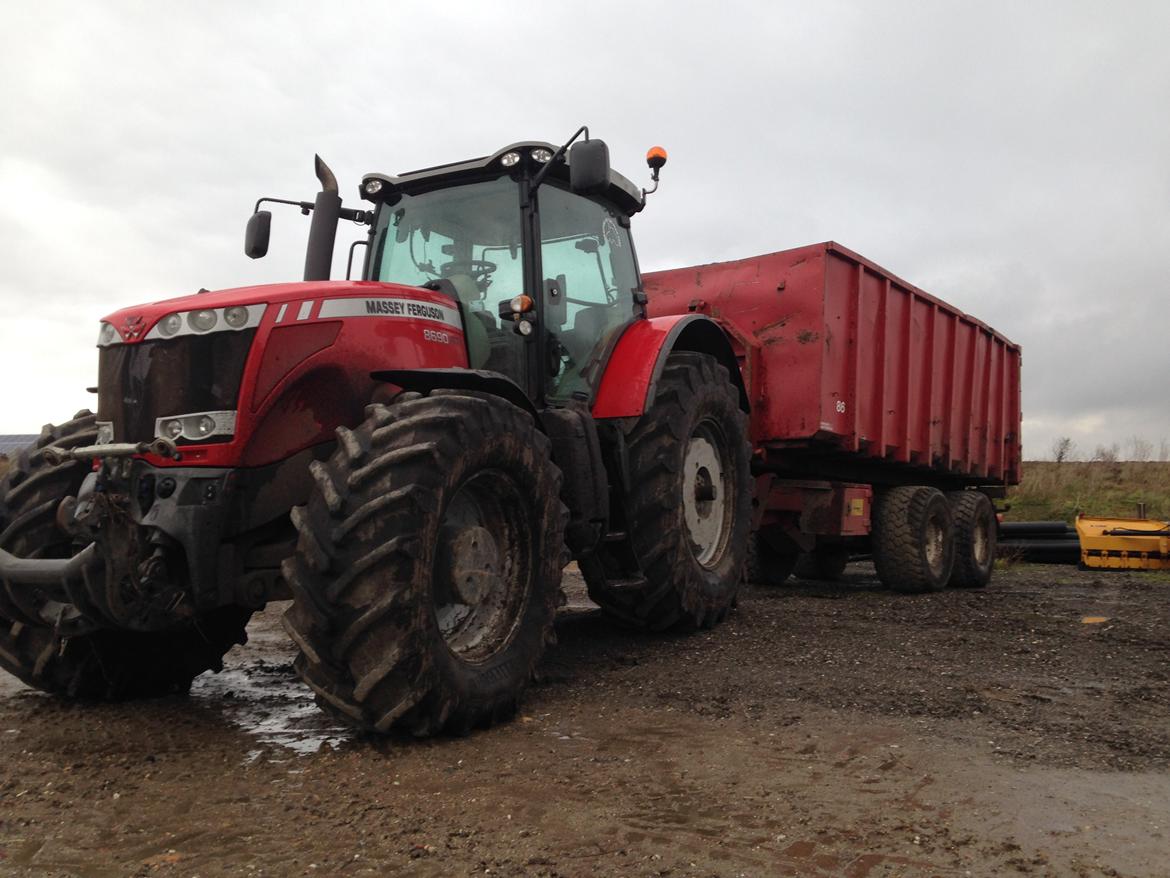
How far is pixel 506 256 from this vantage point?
17.2ft

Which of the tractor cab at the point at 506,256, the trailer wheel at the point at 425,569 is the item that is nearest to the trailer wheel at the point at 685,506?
the tractor cab at the point at 506,256

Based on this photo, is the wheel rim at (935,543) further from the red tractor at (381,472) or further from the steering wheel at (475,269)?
the steering wheel at (475,269)

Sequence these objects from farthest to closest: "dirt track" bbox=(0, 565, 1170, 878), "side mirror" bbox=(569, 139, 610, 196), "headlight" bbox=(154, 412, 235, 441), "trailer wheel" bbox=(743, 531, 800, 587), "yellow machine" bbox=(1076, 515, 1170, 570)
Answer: "yellow machine" bbox=(1076, 515, 1170, 570)
"trailer wheel" bbox=(743, 531, 800, 587)
"side mirror" bbox=(569, 139, 610, 196)
"headlight" bbox=(154, 412, 235, 441)
"dirt track" bbox=(0, 565, 1170, 878)

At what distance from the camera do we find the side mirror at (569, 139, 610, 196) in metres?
4.64

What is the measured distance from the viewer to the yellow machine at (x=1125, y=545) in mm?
11617

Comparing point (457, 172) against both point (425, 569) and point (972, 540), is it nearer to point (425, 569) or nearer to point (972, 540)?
point (425, 569)

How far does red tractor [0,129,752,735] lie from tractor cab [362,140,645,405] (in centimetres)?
1

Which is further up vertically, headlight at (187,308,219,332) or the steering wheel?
the steering wheel

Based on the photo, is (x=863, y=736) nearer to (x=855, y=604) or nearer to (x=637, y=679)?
(x=637, y=679)

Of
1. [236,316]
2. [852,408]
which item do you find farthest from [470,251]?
[852,408]

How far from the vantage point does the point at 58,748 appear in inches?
146

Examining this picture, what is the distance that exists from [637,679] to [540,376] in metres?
1.56

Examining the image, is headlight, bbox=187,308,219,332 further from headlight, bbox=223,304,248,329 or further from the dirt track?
the dirt track

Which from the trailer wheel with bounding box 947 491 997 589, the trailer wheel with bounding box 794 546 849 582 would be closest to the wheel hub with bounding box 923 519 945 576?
the trailer wheel with bounding box 947 491 997 589
